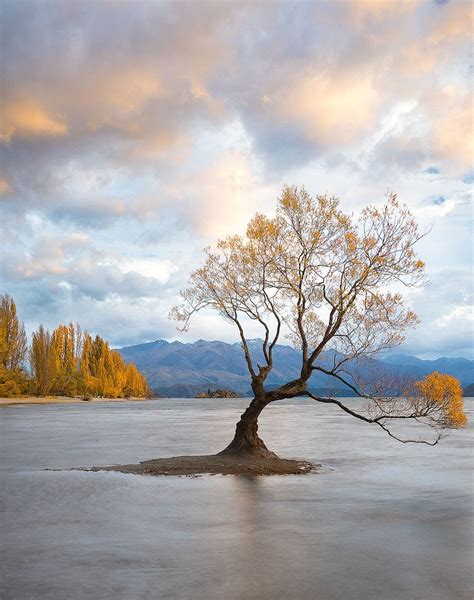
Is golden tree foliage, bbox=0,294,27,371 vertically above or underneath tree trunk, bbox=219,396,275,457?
above

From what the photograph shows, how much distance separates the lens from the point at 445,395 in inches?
836

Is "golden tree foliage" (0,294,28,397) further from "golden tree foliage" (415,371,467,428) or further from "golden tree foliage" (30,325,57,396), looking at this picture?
"golden tree foliage" (415,371,467,428)

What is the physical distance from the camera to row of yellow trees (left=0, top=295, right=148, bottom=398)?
367ft

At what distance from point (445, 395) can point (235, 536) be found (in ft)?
Answer: 38.0

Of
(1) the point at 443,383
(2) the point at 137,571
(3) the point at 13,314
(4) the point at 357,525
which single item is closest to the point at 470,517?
(4) the point at 357,525

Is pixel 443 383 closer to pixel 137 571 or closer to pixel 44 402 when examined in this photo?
pixel 137 571

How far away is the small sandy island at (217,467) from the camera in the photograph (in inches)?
871

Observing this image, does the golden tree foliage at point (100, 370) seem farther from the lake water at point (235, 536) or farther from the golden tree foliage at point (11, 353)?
the lake water at point (235, 536)

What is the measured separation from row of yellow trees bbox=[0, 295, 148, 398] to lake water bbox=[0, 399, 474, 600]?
9193 centimetres

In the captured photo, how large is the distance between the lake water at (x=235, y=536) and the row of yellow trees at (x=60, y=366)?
91.9m

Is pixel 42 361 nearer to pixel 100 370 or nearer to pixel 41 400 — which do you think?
pixel 41 400

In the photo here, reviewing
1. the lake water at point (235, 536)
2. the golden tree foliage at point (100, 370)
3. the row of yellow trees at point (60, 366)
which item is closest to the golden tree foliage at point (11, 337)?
the row of yellow trees at point (60, 366)

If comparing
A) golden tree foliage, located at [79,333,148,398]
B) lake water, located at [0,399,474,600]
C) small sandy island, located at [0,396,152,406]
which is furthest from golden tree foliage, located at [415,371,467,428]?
golden tree foliage, located at [79,333,148,398]

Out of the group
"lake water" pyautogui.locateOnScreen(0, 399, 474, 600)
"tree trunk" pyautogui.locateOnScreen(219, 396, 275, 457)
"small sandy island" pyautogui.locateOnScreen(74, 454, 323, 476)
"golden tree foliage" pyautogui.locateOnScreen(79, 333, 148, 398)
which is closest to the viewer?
"lake water" pyautogui.locateOnScreen(0, 399, 474, 600)
